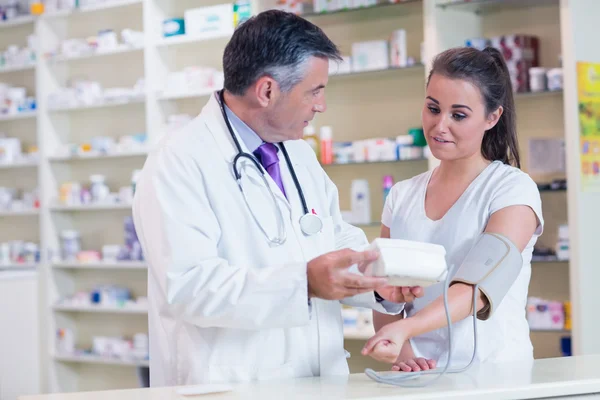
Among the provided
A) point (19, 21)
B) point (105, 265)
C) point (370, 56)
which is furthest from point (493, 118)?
point (19, 21)

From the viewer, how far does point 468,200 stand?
2160mm

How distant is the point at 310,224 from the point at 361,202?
2.72 meters

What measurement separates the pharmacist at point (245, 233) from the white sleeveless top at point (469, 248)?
0.14 m

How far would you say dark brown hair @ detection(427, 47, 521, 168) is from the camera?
220 cm

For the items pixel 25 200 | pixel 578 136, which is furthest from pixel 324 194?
pixel 25 200

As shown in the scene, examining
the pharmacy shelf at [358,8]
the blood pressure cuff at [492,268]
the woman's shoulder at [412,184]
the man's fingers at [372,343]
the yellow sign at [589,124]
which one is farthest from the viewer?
the pharmacy shelf at [358,8]

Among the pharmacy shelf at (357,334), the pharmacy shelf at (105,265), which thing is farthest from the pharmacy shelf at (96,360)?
the pharmacy shelf at (357,334)

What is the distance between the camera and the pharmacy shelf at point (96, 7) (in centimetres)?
578

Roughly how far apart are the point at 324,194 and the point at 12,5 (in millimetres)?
5038

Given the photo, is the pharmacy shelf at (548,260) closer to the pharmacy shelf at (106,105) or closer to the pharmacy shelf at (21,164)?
the pharmacy shelf at (106,105)

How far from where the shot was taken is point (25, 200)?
6410mm

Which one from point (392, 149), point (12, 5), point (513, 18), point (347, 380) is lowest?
→ point (347, 380)

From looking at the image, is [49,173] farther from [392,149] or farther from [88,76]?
[392,149]

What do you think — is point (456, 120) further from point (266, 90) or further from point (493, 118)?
point (266, 90)
